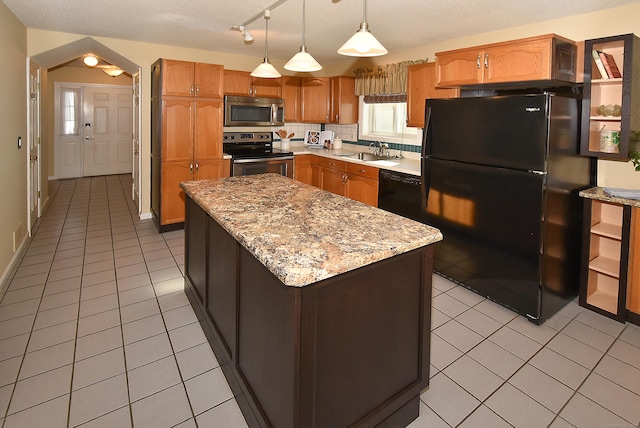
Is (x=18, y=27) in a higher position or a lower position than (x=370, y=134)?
higher

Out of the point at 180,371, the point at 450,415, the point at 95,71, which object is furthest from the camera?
the point at 95,71

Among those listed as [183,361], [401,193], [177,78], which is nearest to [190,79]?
[177,78]

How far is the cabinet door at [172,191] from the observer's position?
465 centimetres

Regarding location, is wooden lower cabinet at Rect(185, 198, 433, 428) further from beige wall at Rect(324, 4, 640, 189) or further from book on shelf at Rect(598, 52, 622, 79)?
beige wall at Rect(324, 4, 640, 189)

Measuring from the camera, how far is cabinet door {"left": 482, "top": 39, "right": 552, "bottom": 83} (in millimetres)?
2811

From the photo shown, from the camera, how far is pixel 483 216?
303cm

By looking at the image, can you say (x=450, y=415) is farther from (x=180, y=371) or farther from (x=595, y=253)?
(x=595, y=253)

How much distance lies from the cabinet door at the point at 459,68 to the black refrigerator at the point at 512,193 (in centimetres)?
34

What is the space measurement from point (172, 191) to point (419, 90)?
124 inches

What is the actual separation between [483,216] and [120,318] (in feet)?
9.34

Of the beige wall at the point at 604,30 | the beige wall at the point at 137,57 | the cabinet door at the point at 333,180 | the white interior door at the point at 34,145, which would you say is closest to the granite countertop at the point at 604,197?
the beige wall at the point at 604,30

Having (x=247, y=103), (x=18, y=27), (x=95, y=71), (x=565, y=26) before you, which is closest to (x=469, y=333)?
(x=565, y=26)

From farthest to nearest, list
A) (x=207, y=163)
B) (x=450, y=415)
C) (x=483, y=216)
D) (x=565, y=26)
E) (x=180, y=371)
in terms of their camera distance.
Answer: (x=207, y=163) → (x=565, y=26) → (x=483, y=216) → (x=180, y=371) → (x=450, y=415)

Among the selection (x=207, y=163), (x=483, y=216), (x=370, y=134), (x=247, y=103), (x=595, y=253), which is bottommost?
(x=595, y=253)
